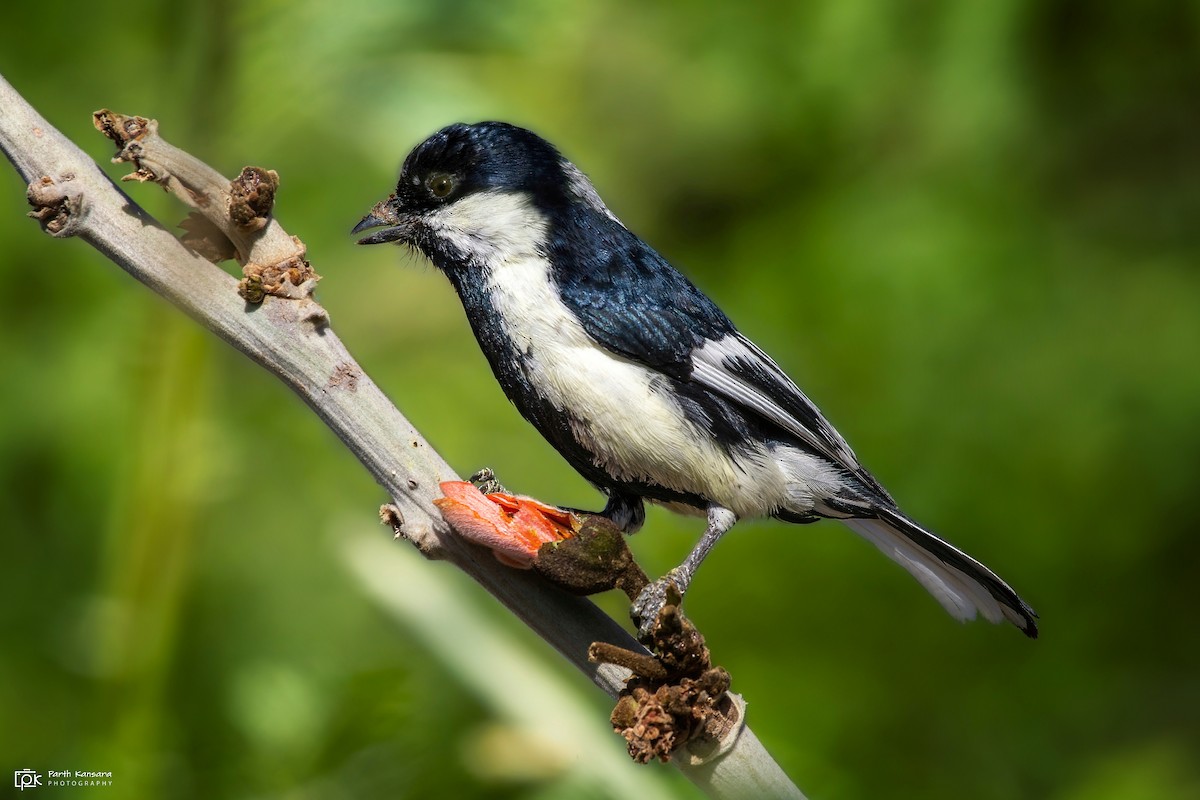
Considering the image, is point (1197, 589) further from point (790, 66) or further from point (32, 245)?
point (32, 245)

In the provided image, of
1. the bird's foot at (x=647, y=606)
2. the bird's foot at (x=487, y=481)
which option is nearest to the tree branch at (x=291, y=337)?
the bird's foot at (x=647, y=606)

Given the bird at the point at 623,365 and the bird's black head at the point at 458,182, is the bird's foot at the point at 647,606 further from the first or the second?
the bird's black head at the point at 458,182

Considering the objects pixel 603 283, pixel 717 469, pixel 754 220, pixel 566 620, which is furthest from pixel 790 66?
pixel 566 620

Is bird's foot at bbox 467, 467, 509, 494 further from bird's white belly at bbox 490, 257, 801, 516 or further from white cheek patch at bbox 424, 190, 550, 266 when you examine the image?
white cheek patch at bbox 424, 190, 550, 266

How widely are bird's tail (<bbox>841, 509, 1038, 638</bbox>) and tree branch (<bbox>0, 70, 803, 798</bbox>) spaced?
663 mm

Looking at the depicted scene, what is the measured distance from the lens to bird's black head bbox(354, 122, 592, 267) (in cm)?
206

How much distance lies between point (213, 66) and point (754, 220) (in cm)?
114

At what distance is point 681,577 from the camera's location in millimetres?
1836

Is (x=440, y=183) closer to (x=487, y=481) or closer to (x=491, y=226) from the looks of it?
(x=491, y=226)

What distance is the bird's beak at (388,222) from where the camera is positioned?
206 centimetres

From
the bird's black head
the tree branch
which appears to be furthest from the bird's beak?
the tree branch

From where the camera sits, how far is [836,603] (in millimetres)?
2166

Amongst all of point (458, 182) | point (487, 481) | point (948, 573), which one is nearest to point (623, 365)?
point (487, 481)

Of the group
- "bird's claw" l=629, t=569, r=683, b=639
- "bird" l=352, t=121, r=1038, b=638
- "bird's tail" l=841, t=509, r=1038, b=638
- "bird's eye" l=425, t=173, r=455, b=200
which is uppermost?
"bird's eye" l=425, t=173, r=455, b=200
